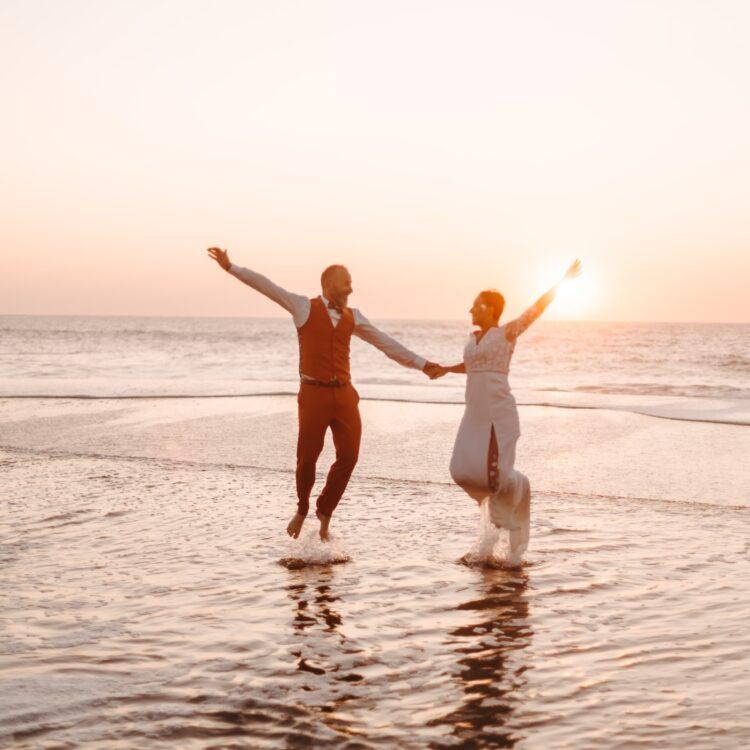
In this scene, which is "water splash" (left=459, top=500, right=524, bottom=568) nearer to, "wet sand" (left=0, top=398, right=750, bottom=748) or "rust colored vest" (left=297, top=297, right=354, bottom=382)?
"wet sand" (left=0, top=398, right=750, bottom=748)

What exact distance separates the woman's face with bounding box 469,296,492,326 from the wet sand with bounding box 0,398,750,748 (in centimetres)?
175

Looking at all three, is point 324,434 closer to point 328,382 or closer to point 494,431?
point 328,382

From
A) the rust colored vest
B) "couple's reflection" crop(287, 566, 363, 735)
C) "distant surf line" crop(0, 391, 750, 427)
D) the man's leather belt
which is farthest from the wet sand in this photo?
"distant surf line" crop(0, 391, 750, 427)

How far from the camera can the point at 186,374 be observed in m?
35.1

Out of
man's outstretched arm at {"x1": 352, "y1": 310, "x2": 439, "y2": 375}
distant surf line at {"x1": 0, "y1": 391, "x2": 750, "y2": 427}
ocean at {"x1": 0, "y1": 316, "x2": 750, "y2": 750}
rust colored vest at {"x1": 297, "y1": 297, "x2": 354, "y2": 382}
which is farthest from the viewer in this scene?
distant surf line at {"x1": 0, "y1": 391, "x2": 750, "y2": 427}

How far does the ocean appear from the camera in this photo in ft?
12.9

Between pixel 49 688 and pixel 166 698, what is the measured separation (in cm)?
57

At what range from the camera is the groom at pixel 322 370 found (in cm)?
687

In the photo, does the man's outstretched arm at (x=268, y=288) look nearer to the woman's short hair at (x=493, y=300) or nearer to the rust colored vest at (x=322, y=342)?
the rust colored vest at (x=322, y=342)

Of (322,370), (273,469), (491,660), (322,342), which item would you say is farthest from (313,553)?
(273,469)

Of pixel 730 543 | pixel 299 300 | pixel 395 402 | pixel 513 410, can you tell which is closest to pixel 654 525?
pixel 730 543

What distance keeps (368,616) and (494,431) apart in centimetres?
187

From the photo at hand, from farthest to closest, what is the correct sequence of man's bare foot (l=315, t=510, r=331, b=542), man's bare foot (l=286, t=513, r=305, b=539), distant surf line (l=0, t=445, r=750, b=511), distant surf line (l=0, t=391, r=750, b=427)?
distant surf line (l=0, t=391, r=750, b=427)
distant surf line (l=0, t=445, r=750, b=511)
man's bare foot (l=315, t=510, r=331, b=542)
man's bare foot (l=286, t=513, r=305, b=539)

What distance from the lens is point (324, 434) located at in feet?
22.6
